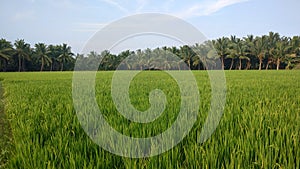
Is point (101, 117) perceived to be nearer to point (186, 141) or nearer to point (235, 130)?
point (186, 141)

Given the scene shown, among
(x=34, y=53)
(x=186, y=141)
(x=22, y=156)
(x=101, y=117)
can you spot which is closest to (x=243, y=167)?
(x=186, y=141)

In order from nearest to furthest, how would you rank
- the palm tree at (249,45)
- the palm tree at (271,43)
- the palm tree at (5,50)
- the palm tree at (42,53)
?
the palm tree at (5,50) → the palm tree at (271,43) → the palm tree at (249,45) → the palm tree at (42,53)

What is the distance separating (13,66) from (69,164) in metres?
50.5

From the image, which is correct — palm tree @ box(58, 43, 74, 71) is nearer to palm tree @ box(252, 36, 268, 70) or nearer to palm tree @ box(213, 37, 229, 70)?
palm tree @ box(213, 37, 229, 70)

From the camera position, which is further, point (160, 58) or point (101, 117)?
point (160, 58)

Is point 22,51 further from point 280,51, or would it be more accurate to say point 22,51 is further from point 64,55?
point 280,51

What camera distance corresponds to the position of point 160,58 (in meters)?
23.4

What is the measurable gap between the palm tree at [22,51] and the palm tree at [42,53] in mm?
1802

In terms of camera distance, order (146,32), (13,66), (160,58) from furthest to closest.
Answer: (13,66)
(160,58)
(146,32)

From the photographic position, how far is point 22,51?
45781 millimetres

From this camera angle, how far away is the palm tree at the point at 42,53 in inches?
1951

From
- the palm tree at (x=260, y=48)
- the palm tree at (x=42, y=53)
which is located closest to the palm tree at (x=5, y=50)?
the palm tree at (x=42, y=53)

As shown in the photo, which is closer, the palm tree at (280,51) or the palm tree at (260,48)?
the palm tree at (280,51)

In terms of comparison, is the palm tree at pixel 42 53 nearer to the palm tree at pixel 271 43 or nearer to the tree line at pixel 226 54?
the tree line at pixel 226 54
